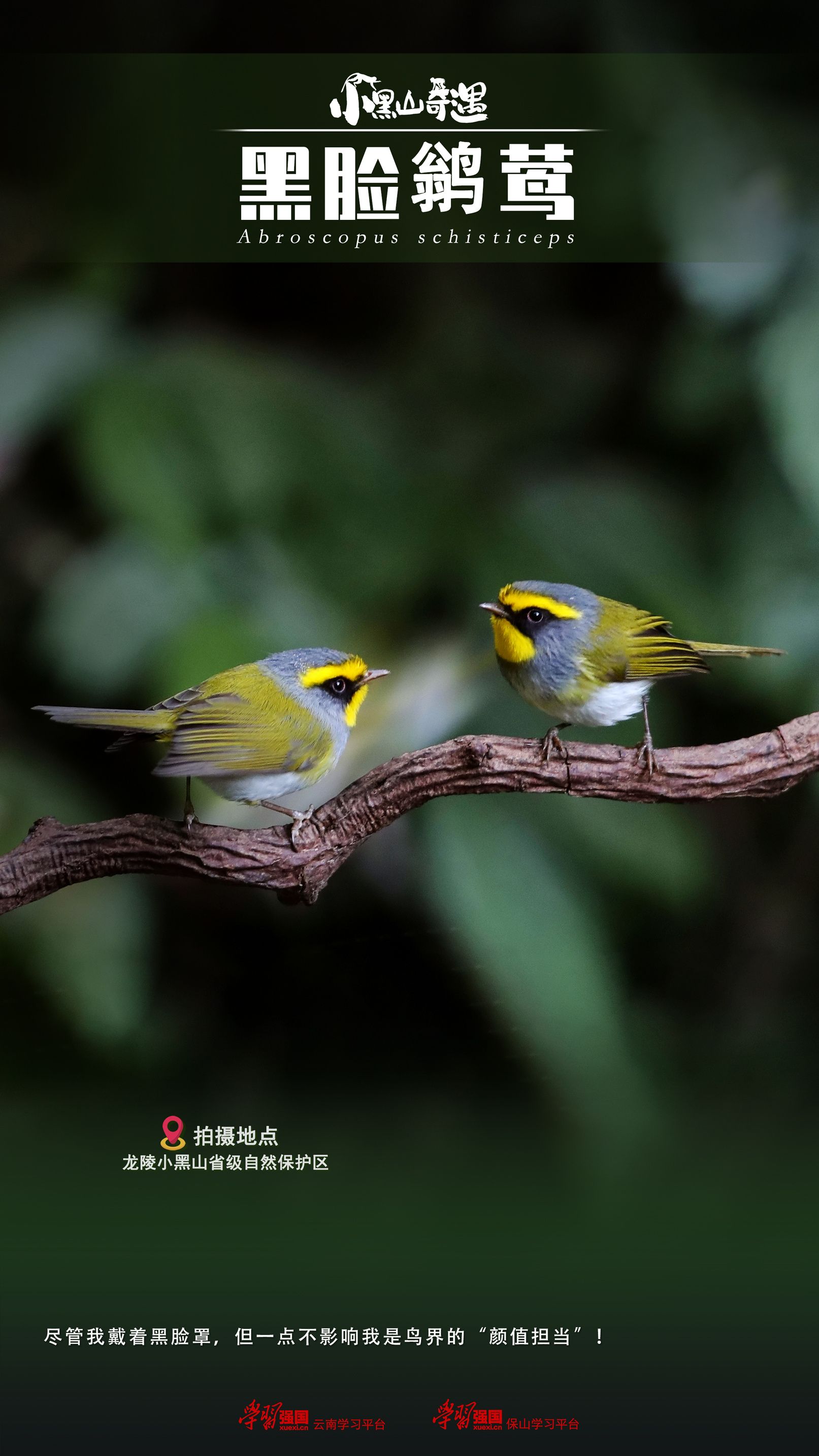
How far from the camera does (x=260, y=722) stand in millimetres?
2109

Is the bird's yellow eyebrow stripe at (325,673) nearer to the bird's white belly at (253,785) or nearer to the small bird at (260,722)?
the small bird at (260,722)

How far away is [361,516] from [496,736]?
21.6 inches

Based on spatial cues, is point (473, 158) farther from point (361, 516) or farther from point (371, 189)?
point (361, 516)

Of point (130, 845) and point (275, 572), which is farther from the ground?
point (275, 572)

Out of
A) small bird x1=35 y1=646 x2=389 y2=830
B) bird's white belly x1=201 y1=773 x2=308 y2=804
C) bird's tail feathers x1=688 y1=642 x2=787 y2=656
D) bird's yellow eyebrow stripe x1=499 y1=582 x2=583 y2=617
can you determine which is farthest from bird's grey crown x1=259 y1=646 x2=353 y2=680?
bird's tail feathers x1=688 y1=642 x2=787 y2=656

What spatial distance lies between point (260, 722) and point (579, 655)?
0.48 metres

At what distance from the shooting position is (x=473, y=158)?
255 cm

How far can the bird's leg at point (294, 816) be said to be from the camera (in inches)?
85.1

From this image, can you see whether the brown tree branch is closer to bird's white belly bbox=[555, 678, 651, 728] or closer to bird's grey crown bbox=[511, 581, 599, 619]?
bird's white belly bbox=[555, 678, 651, 728]

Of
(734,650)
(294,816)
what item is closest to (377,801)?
(294,816)

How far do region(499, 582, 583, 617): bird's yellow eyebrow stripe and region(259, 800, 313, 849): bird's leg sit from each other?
428 mm

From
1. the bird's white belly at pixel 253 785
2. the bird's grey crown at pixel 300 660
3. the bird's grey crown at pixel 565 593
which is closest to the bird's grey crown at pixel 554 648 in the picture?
the bird's grey crown at pixel 565 593

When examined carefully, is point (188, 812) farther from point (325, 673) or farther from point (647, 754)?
point (647, 754)

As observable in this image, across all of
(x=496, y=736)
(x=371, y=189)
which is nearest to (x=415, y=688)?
(x=496, y=736)
